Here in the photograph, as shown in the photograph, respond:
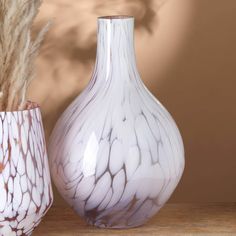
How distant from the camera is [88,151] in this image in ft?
3.24

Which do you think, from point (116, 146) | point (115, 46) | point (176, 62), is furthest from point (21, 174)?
point (176, 62)

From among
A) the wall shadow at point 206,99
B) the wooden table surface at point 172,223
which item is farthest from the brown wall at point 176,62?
the wooden table surface at point 172,223

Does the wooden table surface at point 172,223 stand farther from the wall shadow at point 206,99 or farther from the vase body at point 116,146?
the wall shadow at point 206,99

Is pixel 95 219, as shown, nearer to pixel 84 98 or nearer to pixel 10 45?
pixel 84 98

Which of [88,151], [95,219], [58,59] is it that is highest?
[58,59]

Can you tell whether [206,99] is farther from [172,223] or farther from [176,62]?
[172,223]

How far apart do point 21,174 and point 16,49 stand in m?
0.18

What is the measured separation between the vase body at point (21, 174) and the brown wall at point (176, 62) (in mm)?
305

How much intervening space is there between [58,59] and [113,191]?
0.37 meters

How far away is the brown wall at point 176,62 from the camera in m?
1.24

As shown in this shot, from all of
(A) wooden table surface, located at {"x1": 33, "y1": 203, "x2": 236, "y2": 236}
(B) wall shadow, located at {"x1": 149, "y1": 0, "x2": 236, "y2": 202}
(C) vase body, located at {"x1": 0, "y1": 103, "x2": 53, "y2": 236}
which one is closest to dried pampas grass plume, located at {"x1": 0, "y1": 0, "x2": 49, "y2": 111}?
(C) vase body, located at {"x1": 0, "y1": 103, "x2": 53, "y2": 236}

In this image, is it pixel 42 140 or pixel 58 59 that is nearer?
pixel 42 140

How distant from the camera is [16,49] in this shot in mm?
933

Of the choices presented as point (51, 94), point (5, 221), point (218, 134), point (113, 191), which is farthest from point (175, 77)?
point (5, 221)
